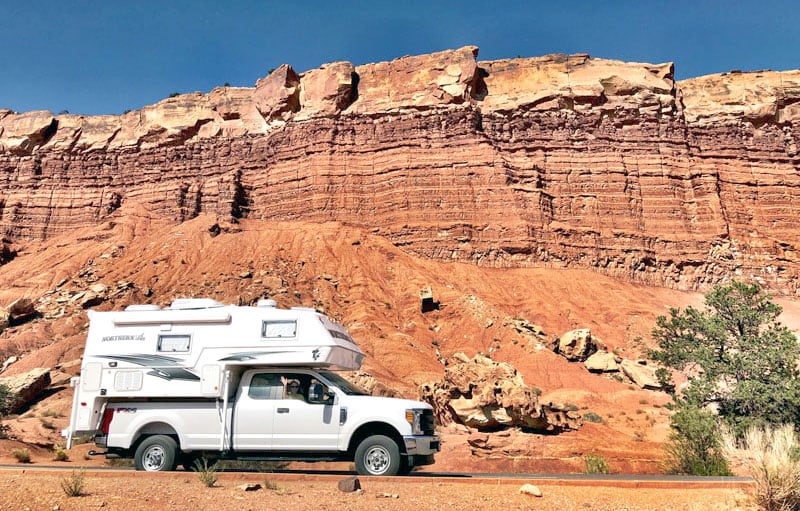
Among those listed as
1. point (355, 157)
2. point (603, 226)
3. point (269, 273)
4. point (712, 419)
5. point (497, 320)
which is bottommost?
point (712, 419)

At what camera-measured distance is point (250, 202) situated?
5281 cm

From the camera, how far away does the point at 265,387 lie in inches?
426

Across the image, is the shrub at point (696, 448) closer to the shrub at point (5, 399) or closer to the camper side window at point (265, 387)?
the camper side window at point (265, 387)

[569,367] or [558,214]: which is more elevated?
[558,214]

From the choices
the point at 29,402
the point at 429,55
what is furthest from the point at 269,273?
the point at 429,55

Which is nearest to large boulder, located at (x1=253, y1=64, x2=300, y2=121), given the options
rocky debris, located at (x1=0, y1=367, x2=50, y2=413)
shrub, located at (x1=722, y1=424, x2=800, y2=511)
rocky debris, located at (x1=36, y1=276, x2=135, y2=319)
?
rocky debris, located at (x1=36, y1=276, x2=135, y2=319)

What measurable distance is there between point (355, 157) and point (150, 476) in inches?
1705

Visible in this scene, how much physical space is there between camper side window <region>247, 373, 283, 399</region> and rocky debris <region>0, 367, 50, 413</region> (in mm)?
18046

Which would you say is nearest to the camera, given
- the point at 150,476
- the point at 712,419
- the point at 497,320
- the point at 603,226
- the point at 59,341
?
the point at 150,476

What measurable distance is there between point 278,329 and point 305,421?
1.68 metres

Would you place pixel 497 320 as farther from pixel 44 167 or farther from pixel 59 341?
pixel 44 167

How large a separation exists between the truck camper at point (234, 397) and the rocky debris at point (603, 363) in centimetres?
2271

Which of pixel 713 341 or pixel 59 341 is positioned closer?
pixel 713 341

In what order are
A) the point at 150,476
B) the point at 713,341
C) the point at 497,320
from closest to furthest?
the point at 150,476 → the point at 713,341 → the point at 497,320
